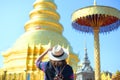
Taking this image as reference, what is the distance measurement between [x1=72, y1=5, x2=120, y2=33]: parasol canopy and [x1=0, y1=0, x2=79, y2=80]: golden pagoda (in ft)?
16.5

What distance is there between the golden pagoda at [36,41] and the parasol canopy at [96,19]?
5037 millimetres

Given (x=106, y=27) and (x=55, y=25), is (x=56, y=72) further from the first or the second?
(x=55, y=25)

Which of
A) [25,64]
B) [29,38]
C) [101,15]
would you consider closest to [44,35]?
[29,38]

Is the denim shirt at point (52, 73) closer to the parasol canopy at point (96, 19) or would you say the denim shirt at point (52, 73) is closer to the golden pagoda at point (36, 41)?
the parasol canopy at point (96, 19)

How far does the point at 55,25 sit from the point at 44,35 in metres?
2.46

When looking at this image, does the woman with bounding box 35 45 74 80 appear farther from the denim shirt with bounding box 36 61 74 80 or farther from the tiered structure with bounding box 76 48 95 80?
the tiered structure with bounding box 76 48 95 80

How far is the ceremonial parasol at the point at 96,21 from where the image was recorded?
15094mm

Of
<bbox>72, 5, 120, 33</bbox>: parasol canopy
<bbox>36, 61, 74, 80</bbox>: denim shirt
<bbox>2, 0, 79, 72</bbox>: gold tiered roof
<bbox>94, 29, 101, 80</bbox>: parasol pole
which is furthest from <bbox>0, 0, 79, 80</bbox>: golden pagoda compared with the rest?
<bbox>36, 61, 74, 80</bbox>: denim shirt

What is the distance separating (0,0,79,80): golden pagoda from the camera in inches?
919

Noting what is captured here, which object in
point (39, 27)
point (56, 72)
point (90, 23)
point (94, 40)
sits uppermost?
point (39, 27)

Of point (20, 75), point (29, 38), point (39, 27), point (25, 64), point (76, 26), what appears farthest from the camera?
point (39, 27)

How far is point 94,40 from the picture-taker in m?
15.6

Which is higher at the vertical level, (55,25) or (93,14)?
(55,25)

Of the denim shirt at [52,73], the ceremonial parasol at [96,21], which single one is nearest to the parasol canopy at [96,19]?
the ceremonial parasol at [96,21]
